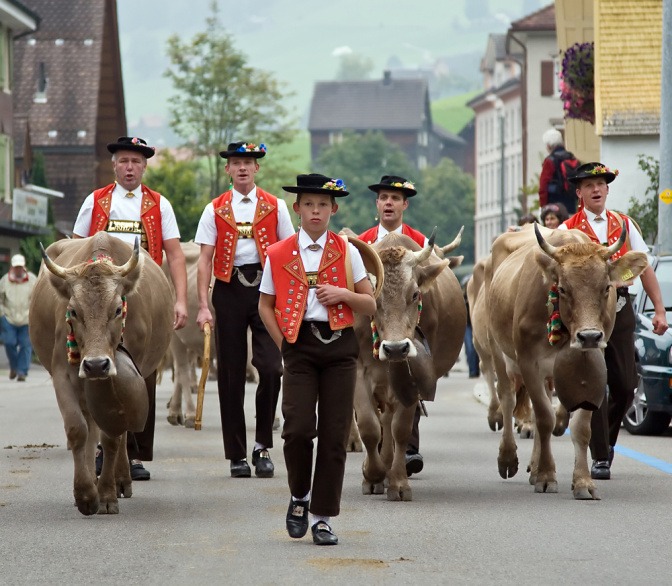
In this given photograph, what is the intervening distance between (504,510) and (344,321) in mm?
2091

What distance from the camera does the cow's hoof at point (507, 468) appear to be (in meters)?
12.7

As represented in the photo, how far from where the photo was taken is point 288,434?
938cm

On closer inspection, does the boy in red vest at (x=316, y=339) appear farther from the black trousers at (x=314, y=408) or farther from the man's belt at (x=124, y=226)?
the man's belt at (x=124, y=226)

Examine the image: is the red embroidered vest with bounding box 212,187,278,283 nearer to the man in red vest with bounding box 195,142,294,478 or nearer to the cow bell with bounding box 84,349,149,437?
the man in red vest with bounding box 195,142,294,478

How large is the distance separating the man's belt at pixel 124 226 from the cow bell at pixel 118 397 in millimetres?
1927

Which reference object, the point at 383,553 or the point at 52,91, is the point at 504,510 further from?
the point at 52,91

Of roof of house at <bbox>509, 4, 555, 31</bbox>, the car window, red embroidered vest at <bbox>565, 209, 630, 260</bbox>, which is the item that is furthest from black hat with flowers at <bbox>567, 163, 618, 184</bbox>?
roof of house at <bbox>509, 4, 555, 31</bbox>

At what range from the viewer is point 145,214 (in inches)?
489

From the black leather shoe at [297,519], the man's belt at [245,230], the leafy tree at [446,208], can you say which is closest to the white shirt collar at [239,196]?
the man's belt at [245,230]

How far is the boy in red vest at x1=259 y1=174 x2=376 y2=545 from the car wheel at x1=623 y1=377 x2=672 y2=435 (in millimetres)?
8638

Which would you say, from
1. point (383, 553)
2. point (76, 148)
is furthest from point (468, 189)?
point (383, 553)

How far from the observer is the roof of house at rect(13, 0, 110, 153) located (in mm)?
67312

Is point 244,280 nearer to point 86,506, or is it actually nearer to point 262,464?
point 262,464

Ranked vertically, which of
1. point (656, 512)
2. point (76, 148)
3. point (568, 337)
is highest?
point (76, 148)
